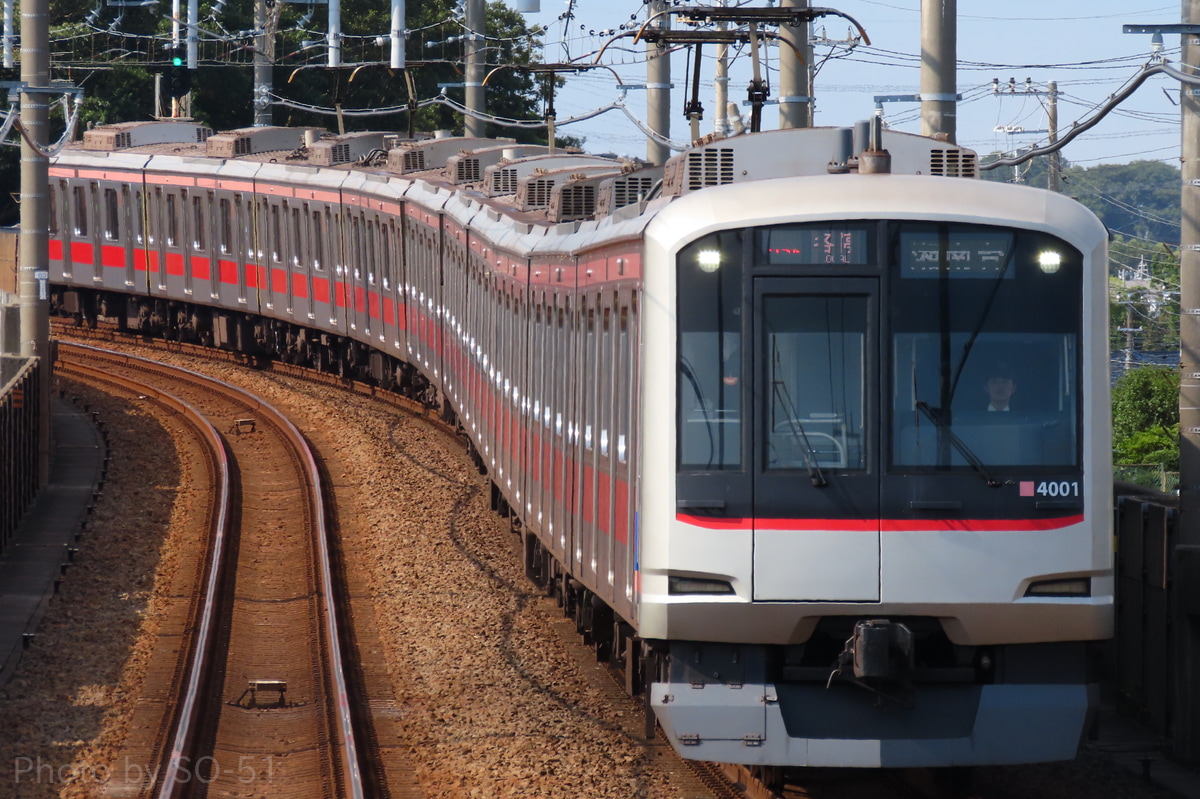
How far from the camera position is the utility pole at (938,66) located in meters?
10.1

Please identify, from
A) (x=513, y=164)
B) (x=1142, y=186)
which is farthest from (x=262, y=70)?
(x=1142, y=186)

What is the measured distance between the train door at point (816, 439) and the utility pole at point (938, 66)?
3326 millimetres

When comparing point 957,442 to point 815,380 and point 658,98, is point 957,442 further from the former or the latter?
point 658,98

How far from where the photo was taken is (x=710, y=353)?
700cm

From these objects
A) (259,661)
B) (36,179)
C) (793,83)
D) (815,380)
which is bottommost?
(259,661)

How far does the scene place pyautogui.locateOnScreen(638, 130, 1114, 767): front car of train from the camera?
6871mm

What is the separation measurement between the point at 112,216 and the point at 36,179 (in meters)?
13.2

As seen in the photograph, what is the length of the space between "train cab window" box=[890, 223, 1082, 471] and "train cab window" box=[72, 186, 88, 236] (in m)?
26.1

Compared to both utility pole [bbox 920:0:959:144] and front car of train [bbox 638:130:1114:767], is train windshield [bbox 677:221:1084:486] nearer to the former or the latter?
front car of train [bbox 638:130:1114:767]

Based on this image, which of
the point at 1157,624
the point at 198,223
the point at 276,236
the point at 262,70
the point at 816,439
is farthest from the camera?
the point at 262,70

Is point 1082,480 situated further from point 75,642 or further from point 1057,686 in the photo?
point 75,642

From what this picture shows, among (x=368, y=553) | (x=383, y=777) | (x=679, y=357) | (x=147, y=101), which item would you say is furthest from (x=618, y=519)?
(x=147, y=101)

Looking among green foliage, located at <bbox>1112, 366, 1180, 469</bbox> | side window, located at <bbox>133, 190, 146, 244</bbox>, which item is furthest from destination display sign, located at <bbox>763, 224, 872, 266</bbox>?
side window, located at <bbox>133, 190, 146, 244</bbox>

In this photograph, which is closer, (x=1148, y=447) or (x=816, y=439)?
(x=816, y=439)
